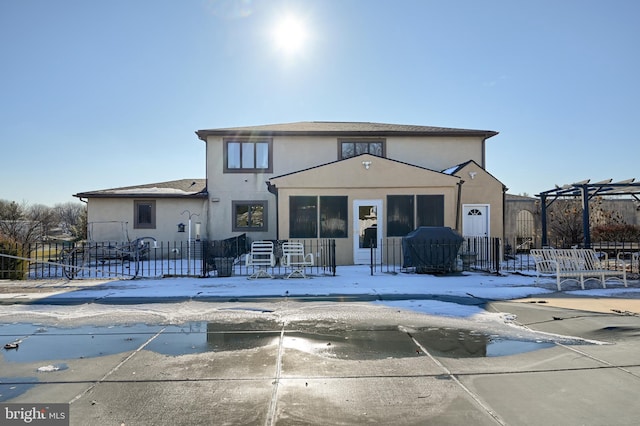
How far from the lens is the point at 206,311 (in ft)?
26.8

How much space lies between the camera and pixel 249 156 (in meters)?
20.5

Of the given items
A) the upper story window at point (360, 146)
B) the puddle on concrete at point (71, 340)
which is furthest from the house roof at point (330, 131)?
the puddle on concrete at point (71, 340)

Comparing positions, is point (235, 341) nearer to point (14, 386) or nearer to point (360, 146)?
point (14, 386)

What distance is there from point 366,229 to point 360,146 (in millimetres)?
6024

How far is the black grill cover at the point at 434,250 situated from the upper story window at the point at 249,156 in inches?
372

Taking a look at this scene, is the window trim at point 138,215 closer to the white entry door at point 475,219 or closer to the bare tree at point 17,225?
the bare tree at point 17,225

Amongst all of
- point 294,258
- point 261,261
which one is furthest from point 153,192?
point 261,261

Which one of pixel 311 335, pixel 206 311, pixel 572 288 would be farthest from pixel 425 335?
pixel 572 288

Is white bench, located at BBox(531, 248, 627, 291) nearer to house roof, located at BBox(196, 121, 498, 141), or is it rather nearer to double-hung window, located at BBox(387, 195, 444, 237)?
double-hung window, located at BBox(387, 195, 444, 237)

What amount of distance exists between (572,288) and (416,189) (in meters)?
6.74

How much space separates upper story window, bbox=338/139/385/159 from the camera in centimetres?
2084

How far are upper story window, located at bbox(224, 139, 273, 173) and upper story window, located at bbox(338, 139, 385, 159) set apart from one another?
3546 millimetres

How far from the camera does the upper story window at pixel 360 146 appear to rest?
20.8 m

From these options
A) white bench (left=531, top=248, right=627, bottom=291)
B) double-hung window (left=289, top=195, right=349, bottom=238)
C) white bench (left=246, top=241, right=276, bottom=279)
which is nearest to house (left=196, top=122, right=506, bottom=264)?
double-hung window (left=289, top=195, right=349, bottom=238)
